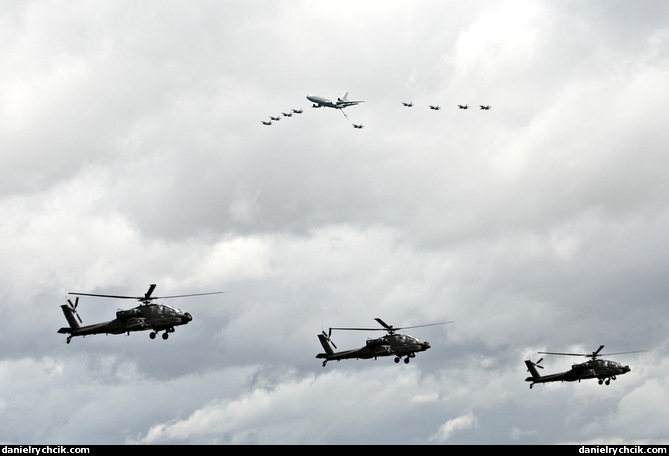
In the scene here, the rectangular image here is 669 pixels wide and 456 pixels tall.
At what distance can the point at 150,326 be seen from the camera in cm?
16550
